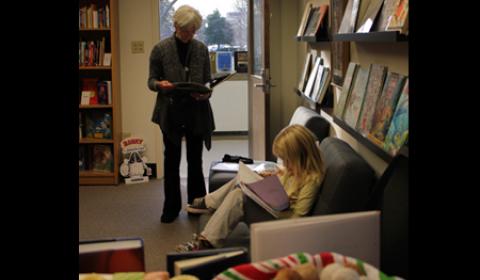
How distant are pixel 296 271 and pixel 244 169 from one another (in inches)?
83.7

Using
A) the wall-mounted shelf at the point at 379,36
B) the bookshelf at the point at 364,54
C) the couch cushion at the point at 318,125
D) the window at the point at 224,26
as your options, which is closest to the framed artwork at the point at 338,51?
the bookshelf at the point at 364,54

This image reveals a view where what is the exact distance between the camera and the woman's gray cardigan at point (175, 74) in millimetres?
4211

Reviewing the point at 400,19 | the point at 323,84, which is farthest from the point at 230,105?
the point at 400,19

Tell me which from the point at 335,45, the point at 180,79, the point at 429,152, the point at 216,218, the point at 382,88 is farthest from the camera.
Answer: the point at 180,79

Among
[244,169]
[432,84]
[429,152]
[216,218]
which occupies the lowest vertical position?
[216,218]

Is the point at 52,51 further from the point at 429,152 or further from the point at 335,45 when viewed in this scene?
the point at 335,45

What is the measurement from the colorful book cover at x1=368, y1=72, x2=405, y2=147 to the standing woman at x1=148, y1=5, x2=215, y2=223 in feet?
6.41

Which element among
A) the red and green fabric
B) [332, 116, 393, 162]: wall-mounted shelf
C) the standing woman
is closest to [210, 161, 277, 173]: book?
the standing woman

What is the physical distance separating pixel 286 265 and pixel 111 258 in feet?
1.08

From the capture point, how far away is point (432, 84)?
39.8 inches

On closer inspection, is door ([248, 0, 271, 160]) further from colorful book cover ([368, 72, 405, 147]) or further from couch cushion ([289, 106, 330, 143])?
colorful book cover ([368, 72, 405, 147])

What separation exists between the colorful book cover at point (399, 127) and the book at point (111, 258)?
44.5 inches

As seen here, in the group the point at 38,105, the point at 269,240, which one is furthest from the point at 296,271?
the point at 38,105

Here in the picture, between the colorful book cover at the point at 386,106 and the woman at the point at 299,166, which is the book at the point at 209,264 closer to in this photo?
the colorful book cover at the point at 386,106
